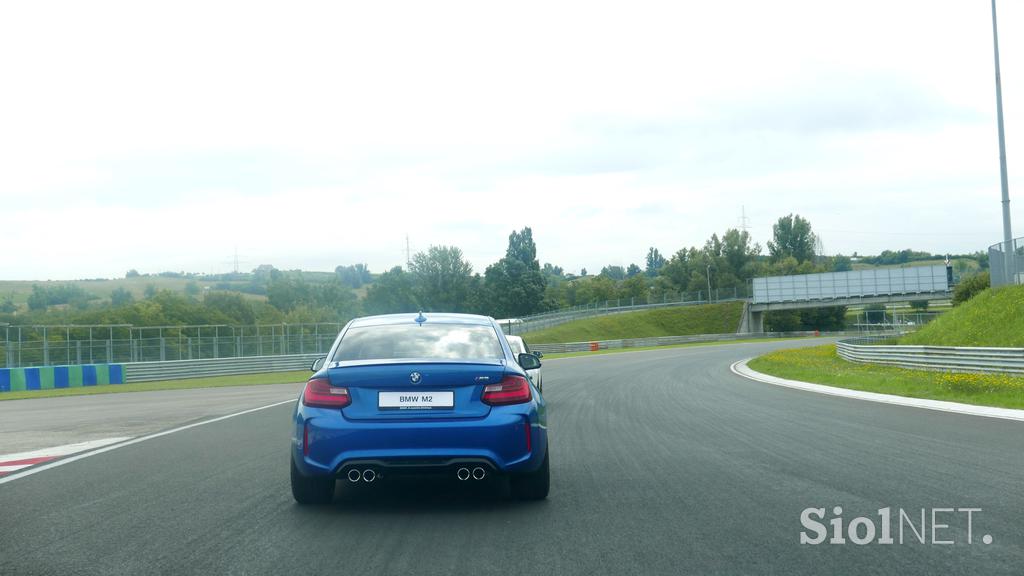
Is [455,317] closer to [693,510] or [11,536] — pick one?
[693,510]

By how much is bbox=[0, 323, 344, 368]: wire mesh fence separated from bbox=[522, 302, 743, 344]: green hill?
31747 mm

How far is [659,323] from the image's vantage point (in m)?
90.3

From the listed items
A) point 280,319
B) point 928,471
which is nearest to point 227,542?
point 928,471

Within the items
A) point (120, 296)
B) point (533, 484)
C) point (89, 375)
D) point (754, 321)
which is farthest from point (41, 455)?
point (120, 296)

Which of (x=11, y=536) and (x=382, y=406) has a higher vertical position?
(x=382, y=406)

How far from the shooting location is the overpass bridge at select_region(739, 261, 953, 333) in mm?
76625

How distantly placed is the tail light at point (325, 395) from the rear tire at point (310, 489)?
20.0 inches

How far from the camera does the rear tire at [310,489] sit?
20.8 ft

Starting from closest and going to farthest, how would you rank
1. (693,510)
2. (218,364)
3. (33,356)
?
(693,510) < (33,356) < (218,364)

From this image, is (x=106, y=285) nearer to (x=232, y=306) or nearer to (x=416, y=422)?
(x=232, y=306)

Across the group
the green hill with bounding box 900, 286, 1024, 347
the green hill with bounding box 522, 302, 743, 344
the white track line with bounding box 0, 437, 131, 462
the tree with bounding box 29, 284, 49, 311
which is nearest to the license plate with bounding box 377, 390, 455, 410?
the white track line with bounding box 0, 437, 131, 462

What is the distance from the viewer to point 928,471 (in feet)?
25.4

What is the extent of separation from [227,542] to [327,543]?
621 mm

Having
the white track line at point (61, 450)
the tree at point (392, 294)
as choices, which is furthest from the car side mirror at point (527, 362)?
the tree at point (392, 294)
